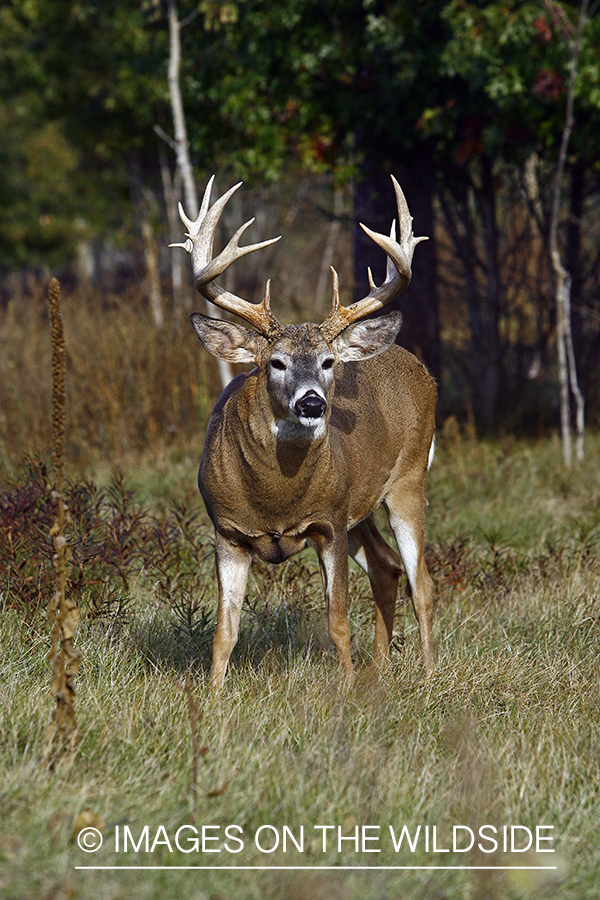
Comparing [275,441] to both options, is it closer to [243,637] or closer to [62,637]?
[243,637]

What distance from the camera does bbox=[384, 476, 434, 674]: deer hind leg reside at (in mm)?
4887

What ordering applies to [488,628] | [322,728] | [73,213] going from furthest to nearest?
[73,213] < [488,628] < [322,728]

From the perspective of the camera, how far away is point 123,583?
16.5ft

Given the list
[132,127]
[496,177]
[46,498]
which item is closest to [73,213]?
[132,127]

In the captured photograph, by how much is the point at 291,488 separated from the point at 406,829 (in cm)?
147

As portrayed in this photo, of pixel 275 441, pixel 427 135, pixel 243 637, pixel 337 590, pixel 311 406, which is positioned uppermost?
pixel 427 135

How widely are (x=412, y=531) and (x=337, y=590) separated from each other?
89cm

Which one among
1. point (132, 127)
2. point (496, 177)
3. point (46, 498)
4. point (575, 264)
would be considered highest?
point (132, 127)

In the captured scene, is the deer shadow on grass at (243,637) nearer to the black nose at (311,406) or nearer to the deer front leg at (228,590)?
the deer front leg at (228,590)

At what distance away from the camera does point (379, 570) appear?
5.04 m

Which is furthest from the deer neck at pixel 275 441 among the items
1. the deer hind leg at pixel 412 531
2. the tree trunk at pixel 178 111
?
the tree trunk at pixel 178 111

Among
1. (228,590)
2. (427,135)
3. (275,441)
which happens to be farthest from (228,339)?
(427,135)

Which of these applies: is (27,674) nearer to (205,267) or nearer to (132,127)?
(205,267)

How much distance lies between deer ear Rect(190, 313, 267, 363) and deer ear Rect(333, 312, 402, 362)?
34cm
